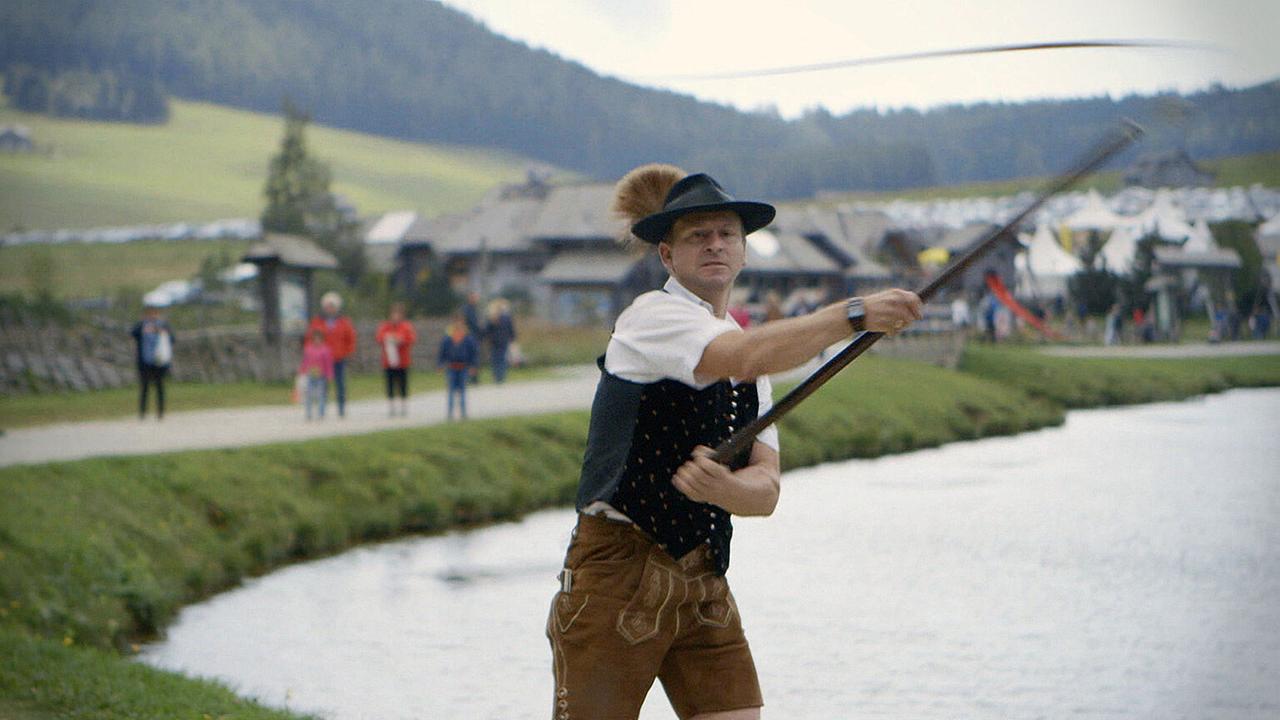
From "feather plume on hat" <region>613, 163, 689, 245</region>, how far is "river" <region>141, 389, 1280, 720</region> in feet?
15.3

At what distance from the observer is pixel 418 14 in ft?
133

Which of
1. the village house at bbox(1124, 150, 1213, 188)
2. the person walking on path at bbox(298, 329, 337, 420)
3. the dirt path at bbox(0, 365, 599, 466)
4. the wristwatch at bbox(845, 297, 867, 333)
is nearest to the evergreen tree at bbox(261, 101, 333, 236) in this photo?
the dirt path at bbox(0, 365, 599, 466)

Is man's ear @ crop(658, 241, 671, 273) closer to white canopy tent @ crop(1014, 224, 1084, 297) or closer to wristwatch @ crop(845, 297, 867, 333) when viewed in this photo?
wristwatch @ crop(845, 297, 867, 333)

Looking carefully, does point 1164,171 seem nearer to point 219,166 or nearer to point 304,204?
point 304,204

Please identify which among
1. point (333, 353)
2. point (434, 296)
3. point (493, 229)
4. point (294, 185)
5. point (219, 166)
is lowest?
point (333, 353)

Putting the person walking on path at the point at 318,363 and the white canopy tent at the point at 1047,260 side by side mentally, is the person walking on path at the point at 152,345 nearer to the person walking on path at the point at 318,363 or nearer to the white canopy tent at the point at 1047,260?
the person walking on path at the point at 318,363

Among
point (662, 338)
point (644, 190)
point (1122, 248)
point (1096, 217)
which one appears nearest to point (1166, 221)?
point (1122, 248)

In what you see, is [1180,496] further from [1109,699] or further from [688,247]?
[688,247]

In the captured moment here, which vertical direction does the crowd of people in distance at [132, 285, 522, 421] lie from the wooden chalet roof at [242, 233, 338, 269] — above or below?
below

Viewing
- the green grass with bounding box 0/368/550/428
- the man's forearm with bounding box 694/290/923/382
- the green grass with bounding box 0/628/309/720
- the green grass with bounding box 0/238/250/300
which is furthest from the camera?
the green grass with bounding box 0/238/250/300

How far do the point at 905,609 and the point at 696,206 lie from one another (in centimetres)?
839

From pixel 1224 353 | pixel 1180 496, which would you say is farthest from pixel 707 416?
pixel 1180 496

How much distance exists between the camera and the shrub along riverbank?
713 cm

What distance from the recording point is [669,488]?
3.56 metres
